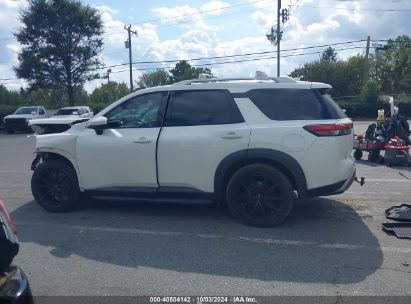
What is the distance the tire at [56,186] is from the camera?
6262mm

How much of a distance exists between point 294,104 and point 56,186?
3517 mm

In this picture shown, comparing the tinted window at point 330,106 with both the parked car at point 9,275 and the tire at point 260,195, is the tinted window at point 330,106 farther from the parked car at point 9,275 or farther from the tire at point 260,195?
the parked car at point 9,275

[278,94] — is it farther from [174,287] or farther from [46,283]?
[46,283]

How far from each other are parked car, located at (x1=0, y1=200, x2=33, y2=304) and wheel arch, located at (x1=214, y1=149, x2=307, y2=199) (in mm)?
3209

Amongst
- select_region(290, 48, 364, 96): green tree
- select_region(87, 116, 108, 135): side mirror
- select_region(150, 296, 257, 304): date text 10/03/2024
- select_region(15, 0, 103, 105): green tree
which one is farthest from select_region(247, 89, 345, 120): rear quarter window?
select_region(290, 48, 364, 96): green tree

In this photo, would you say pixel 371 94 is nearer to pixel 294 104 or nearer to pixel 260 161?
pixel 294 104

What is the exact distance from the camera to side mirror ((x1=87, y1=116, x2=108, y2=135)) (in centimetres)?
590

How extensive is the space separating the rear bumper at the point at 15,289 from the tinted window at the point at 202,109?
351 cm

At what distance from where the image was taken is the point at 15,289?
94.0 inches

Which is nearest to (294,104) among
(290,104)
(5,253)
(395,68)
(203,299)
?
(290,104)

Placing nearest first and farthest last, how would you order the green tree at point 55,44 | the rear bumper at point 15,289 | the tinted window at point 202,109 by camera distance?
the rear bumper at point 15,289 → the tinted window at point 202,109 → the green tree at point 55,44

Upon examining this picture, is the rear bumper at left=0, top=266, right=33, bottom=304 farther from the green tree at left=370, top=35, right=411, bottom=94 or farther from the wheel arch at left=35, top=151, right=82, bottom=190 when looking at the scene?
the green tree at left=370, top=35, right=411, bottom=94

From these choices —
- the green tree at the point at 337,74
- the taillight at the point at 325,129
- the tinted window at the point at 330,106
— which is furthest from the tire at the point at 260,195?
the green tree at the point at 337,74

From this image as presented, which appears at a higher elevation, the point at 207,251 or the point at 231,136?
the point at 231,136
